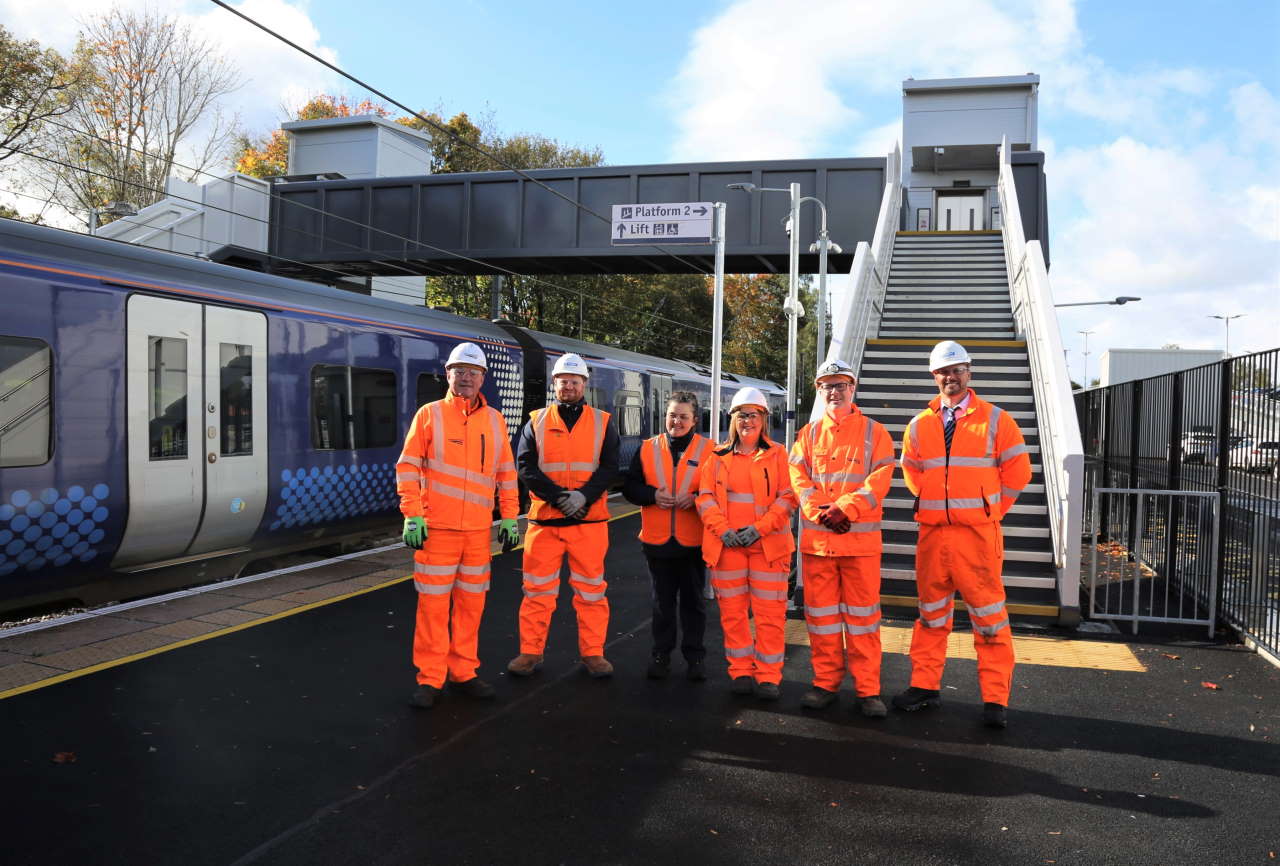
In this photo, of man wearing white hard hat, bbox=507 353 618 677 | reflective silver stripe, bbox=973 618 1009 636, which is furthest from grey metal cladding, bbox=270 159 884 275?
reflective silver stripe, bbox=973 618 1009 636

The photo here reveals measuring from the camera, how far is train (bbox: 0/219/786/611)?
661 cm

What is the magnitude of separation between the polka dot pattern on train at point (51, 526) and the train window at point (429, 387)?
15.0 ft

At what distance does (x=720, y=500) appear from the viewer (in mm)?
5832

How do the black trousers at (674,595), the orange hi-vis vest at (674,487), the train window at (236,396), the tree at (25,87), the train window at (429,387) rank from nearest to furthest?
1. the orange hi-vis vest at (674,487)
2. the black trousers at (674,595)
3. the train window at (236,396)
4. the train window at (429,387)
5. the tree at (25,87)

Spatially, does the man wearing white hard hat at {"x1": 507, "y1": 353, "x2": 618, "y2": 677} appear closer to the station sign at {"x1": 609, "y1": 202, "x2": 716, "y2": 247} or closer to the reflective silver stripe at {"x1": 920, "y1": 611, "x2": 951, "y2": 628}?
the reflective silver stripe at {"x1": 920, "y1": 611, "x2": 951, "y2": 628}

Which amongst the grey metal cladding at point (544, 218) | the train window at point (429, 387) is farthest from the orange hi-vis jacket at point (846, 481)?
the grey metal cladding at point (544, 218)

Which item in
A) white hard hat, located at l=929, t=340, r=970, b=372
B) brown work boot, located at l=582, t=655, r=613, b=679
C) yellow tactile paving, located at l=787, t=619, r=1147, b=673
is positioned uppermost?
white hard hat, located at l=929, t=340, r=970, b=372

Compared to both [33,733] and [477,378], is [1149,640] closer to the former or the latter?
[477,378]

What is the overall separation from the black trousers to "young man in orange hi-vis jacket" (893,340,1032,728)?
1.39m

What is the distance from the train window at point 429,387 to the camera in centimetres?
1141

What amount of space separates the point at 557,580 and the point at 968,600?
2.51 meters

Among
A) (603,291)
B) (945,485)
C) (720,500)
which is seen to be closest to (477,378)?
(720,500)

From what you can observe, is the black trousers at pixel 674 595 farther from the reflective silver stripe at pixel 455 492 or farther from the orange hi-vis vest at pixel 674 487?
the reflective silver stripe at pixel 455 492

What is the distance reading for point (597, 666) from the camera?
5945mm
